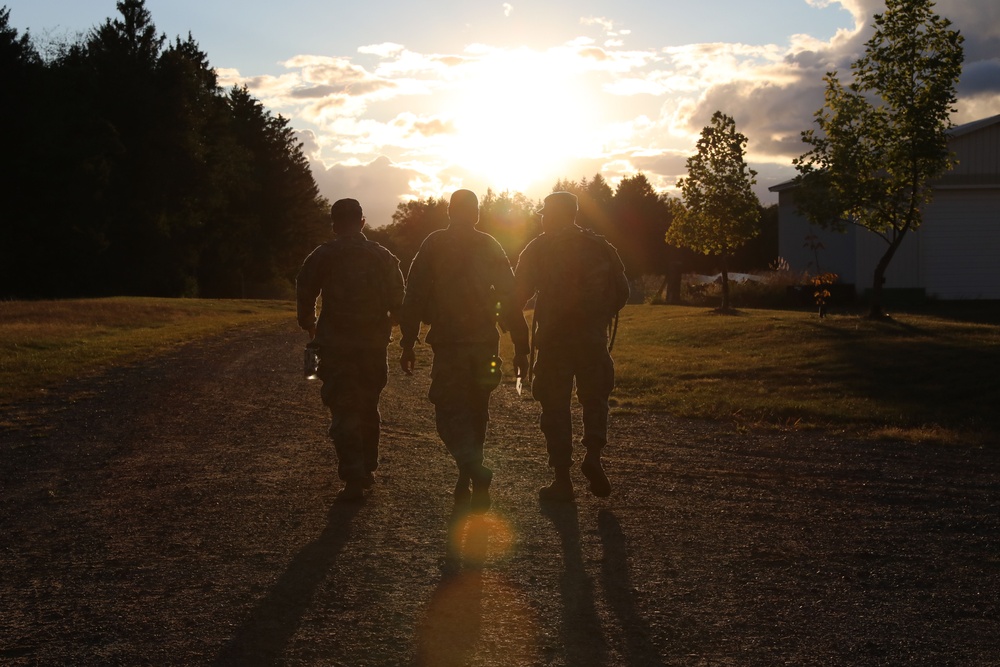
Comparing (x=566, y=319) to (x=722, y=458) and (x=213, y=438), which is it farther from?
(x=213, y=438)

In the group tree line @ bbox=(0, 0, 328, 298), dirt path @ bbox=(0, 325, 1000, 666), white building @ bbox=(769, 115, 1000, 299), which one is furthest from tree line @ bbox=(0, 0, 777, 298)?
dirt path @ bbox=(0, 325, 1000, 666)

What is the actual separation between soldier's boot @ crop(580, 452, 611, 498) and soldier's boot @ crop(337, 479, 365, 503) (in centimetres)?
149

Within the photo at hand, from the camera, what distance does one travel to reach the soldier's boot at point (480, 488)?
23.0 feet

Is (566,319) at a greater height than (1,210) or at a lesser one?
lesser

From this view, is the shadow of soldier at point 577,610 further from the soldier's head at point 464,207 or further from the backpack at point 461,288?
the soldier's head at point 464,207

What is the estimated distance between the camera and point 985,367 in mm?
15352

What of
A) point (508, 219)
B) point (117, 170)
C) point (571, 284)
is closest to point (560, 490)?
point (571, 284)

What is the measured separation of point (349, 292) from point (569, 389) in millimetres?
1669

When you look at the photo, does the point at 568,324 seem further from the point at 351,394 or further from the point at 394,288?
the point at 351,394

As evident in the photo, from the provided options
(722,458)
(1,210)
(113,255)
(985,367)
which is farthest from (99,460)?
(113,255)

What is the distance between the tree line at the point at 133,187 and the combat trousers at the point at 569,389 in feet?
97.3

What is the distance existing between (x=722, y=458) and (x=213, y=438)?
462 cm

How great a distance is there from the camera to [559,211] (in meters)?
7.79

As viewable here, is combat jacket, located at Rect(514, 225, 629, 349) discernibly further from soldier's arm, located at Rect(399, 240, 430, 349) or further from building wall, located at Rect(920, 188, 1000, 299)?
building wall, located at Rect(920, 188, 1000, 299)
